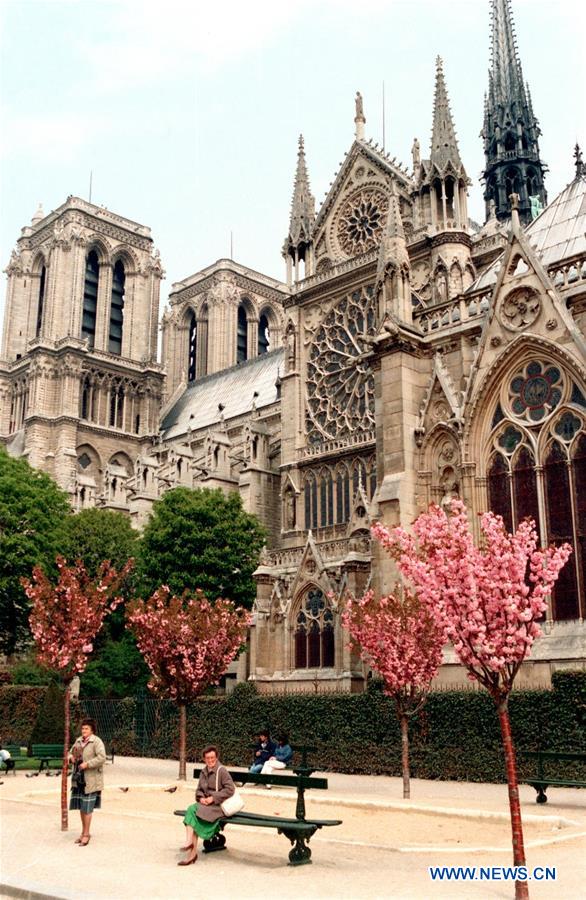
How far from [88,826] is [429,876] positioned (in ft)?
14.2

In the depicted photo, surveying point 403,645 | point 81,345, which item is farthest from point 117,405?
point 403,645

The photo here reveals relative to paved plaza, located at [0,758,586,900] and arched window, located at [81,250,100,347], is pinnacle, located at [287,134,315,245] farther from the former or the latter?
paved plaza, located at [0,758,586,900]

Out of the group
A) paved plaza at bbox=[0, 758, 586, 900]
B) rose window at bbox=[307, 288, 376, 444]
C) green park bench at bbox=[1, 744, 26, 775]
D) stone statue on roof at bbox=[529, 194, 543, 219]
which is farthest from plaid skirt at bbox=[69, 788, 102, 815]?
stone statue on roof at bbox=[529, 194, 543, 219]

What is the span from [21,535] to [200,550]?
7626 mm

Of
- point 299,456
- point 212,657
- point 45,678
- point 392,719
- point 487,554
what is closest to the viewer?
point 487,554

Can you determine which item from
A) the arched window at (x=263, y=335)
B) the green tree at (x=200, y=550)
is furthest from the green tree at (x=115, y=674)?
the arched window at (x=263, y=335)

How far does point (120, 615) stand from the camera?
42.0 m

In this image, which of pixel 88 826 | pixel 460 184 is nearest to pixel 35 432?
pixel 460 184

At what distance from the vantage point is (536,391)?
797 inches

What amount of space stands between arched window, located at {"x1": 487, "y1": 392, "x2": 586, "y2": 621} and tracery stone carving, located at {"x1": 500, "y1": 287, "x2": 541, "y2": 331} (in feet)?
3.93

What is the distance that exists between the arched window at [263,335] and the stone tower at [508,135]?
88.2ft

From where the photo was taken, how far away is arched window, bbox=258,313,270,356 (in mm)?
86312

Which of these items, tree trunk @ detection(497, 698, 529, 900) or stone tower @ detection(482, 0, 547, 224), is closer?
tree trunk @ detection(497, 698, 529, 900)

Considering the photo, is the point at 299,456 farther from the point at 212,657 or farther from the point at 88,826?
the point at 88,826
